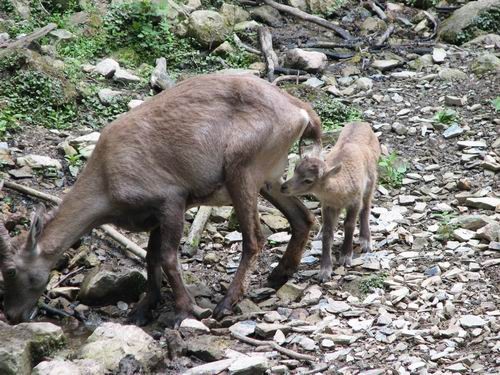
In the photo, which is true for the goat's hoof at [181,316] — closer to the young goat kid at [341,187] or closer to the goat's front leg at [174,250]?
the goat's front leg at [174,250]

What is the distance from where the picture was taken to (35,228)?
307 inches

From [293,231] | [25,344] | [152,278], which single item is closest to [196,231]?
[293,231]

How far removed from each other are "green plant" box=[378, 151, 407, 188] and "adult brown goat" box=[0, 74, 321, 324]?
2.58m

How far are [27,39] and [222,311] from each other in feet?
19.0

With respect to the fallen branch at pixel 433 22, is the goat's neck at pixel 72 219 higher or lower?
higher

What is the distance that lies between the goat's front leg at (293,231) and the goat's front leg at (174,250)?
1.17 meters

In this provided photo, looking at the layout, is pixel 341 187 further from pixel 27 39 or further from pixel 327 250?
pixel 27 39

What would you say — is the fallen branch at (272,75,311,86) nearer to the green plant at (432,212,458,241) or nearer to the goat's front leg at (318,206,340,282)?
the green plant at (432,212,458,241)

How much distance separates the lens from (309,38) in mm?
15469

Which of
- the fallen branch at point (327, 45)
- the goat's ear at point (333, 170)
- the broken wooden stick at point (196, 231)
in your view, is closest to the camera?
the goat's ear at point (333, 170)

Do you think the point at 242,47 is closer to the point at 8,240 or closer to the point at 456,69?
the point at 456,69

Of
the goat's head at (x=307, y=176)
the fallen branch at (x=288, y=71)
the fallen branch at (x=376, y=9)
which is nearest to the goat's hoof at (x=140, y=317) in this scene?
the goat's head at (x=307, y=176)

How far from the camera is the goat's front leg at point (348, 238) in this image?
9203 mm

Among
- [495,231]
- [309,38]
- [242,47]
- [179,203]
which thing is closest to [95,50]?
[242,47]
